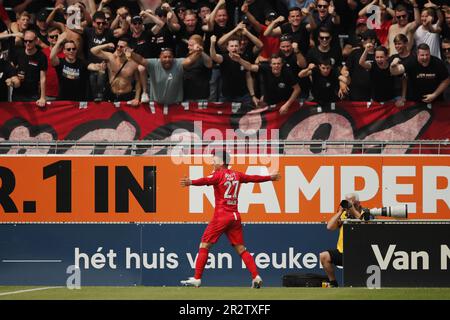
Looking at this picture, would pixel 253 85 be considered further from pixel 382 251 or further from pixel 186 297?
pixel 186 297

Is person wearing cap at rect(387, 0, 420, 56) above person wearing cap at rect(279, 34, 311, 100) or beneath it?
above

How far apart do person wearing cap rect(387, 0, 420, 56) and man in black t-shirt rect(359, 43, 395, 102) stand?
3.93 feet

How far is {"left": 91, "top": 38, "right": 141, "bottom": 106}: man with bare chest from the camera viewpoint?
19297mm

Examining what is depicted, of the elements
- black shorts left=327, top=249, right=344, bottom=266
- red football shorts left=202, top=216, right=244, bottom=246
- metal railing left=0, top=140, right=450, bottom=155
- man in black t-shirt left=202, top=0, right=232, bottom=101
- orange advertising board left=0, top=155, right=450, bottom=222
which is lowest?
black shorts left=327, top=249, right=344, bottom=266

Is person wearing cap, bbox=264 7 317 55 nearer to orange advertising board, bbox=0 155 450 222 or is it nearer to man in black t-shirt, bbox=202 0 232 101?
man in black t-shirt, bbox=202 0 232 101

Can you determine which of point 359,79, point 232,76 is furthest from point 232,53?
point 359,79

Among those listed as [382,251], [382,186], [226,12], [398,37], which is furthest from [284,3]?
[382,251]

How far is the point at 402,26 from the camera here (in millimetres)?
19953

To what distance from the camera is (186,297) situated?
1390cm

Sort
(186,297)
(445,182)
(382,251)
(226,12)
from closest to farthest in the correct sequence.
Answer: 1. (186,297)
2. (382,251)
3. (445,182)
4. (226,12)

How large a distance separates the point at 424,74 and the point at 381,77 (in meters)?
0.77

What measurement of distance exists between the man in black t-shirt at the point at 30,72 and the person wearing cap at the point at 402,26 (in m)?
6.69

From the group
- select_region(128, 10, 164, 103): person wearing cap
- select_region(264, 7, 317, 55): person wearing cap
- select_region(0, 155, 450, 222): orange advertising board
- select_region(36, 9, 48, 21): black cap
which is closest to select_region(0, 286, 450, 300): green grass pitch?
select_region(0, 155, 450, 222): orange advertising board

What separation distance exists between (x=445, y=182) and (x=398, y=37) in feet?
9.19
